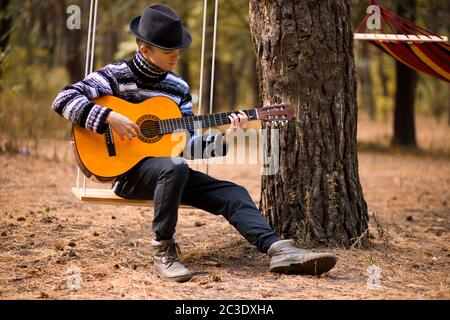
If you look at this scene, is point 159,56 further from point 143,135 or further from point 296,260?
point 296,260

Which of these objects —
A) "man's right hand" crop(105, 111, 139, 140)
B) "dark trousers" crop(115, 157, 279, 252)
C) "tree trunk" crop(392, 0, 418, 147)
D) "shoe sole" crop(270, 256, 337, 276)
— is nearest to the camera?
"shoe sole" crop(270, 256, 337, 276)

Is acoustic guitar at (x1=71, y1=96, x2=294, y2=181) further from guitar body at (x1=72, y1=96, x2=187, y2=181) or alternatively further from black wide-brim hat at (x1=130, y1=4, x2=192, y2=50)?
black wide-brim hat at (x1=130, y1=4, x2=192, y2=50)

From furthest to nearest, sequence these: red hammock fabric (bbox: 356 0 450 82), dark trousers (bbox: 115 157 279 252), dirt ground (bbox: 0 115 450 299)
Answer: red hammock fabric (bbox: 356 0 450 82), dark trousers (bbox: 115 157 279 252), dirt ground (bbox: 0 115 450 299)

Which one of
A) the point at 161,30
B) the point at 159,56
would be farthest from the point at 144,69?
the point at 161,30

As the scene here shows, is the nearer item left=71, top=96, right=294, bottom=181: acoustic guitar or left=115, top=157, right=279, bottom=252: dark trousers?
left=115, top=157, right=279, bottom=252: dark trousers

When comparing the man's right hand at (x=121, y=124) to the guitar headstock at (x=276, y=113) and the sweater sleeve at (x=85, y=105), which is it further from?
the guitar headstock at (x=276, y=113)

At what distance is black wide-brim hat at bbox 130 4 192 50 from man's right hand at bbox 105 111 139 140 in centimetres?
48

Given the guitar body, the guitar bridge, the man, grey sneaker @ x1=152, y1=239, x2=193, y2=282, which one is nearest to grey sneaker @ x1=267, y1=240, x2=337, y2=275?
the man

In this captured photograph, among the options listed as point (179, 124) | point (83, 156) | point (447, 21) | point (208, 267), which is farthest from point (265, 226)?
point (447, 21)

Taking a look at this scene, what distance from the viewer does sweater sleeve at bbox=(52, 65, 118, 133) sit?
384 cm

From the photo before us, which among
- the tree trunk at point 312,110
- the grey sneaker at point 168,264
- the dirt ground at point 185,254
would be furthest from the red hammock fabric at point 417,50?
the grey sneaker at point 168,264

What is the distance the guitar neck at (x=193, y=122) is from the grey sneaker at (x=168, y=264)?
2.24 ft

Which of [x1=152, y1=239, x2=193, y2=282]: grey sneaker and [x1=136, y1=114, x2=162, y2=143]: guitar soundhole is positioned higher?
[x1=136, y1=114, x2=162, y2=143]: guitar soundhole
